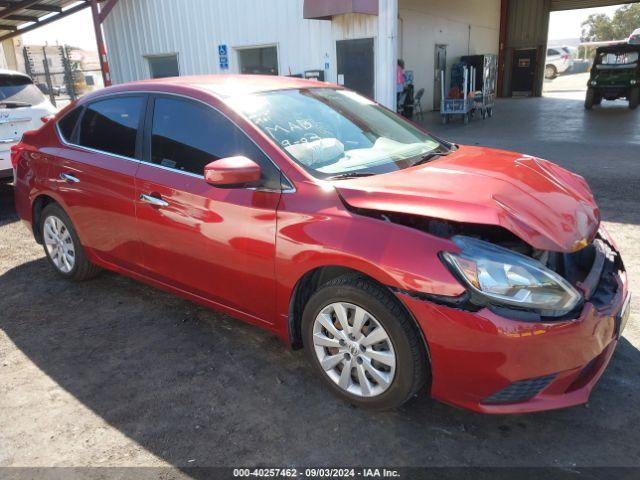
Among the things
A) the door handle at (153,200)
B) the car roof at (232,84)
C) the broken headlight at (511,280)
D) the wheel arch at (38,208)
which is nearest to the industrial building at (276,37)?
the car roof at (232,84)

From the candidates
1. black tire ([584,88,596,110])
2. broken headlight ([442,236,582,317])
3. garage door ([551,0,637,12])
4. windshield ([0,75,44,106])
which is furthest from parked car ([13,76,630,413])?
garage door ([551,0,637,12])

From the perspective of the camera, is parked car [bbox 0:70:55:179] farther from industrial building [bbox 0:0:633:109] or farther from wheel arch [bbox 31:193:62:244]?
industrial building [bbox 0:0:633:109]

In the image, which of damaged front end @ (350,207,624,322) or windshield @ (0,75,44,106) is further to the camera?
windshield @ (0,75,44,106)

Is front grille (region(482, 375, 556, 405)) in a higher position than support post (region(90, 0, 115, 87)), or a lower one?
lower

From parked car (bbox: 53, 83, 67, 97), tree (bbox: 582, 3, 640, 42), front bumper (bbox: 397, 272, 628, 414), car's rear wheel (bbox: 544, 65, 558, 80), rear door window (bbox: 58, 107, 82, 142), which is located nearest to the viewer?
front bumper (bbox: 397, 272, 628, 414)

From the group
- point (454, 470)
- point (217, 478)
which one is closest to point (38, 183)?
point (217, 478)

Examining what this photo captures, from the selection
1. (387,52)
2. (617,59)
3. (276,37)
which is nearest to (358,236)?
(387,52)

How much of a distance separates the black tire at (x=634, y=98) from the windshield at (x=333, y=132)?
16635 mm

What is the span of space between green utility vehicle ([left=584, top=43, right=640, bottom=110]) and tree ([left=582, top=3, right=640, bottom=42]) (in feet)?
151

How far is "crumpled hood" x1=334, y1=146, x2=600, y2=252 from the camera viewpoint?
7.65ft

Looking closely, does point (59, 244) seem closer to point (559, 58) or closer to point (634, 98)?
point (634, 98)

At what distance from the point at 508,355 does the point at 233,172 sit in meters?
1.55

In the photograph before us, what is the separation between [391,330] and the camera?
7.80ft

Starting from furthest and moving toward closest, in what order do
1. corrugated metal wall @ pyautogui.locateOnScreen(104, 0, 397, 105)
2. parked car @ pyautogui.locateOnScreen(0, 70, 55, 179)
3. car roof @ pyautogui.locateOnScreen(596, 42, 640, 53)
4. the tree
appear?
the tree < car roof @ pyautogui.locateOnScreen(596, 42, 640, 53) < corrugated metal wall @ pyautogui.locateOnScreen(104, 0, 397, 105) < parked car @ pyautogui.locateOnScreen(0, 70, 55, 179)
